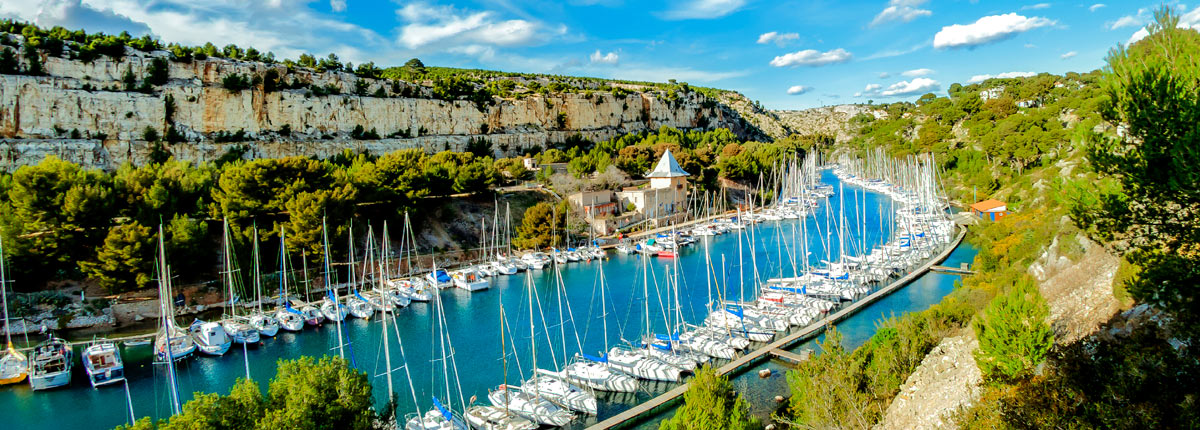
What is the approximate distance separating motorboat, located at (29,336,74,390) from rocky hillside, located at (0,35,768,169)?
2565cm

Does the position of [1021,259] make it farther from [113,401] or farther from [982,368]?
[113,401]

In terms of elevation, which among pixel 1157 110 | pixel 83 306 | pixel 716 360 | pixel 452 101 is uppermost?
pixel 452 101

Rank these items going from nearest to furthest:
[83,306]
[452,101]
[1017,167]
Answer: [83,306], [1017,167], [452,101]

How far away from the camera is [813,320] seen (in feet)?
84.2

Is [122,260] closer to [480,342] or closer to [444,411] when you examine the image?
[480,342]

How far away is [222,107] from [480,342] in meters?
38.2

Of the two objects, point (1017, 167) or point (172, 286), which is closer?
point (172, 286)

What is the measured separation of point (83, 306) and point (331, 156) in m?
30.4

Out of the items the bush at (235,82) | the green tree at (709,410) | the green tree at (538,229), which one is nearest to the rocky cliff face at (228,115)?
the bush at (235,82)

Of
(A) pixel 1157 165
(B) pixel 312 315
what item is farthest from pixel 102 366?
(A) pixel 1157 165

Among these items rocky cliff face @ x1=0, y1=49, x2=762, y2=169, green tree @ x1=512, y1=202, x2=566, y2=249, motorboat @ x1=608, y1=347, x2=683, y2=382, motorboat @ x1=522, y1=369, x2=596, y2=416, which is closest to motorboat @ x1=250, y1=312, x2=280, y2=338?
motorboat @ x1=522, y1=369, x2=596, y2=416

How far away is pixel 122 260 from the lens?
26.7 m

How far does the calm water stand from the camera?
19172 mm

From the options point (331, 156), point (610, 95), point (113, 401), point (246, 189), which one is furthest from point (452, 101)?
point (113, 401)
